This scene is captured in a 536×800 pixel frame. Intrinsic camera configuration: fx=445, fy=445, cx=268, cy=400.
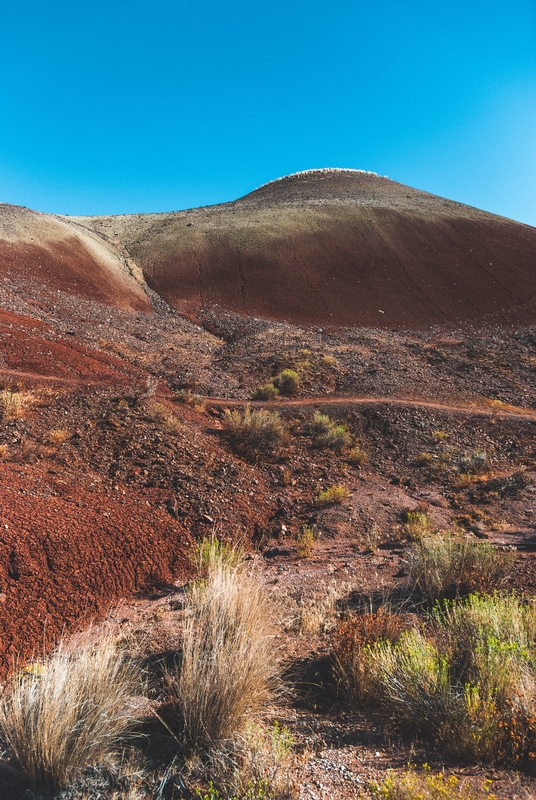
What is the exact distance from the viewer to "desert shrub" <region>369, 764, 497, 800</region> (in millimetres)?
2211

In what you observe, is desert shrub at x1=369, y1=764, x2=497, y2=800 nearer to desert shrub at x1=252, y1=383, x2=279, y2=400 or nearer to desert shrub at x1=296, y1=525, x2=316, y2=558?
desert shrub at x1=296, y1=525, x2=316, y2=558

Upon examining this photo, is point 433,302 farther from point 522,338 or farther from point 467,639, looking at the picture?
point 467,639

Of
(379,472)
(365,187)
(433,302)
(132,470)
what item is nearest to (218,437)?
(132,470)

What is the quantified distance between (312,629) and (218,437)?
19.5 ft

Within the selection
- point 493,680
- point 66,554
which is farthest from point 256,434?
point 493,680

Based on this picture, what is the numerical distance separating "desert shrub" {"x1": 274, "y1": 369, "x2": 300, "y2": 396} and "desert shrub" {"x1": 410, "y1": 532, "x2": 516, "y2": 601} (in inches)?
369

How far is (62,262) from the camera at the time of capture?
82.5 ft

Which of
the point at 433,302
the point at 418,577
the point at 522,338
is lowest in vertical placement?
the point at 418,577

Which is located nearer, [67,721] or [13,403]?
[67,721]

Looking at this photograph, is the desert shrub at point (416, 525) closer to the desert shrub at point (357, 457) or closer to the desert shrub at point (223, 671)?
the desert shrub at point (357, 457)

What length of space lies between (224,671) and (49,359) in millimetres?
10521

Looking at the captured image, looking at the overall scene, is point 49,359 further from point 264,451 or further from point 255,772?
point 255,772

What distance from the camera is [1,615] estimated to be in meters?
4.08

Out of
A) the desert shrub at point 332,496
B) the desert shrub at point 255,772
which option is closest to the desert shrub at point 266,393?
the desert shrub at point 332,496
